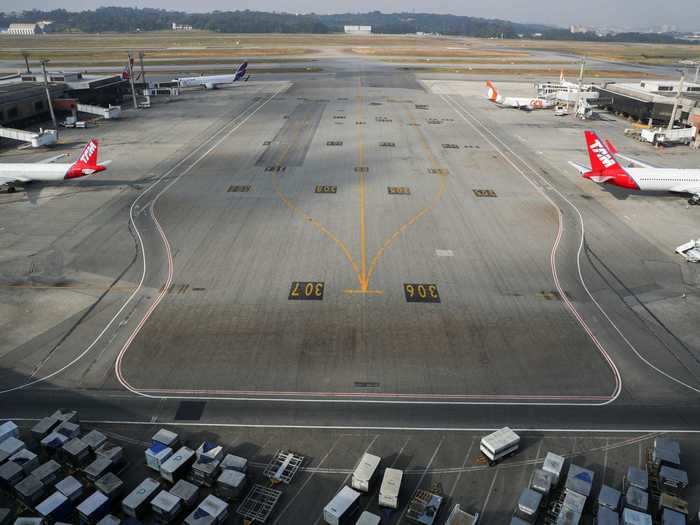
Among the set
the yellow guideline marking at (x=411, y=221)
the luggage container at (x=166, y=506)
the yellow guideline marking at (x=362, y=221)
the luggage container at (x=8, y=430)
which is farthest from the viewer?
the yellow guideline marking at (x=411, y=221)

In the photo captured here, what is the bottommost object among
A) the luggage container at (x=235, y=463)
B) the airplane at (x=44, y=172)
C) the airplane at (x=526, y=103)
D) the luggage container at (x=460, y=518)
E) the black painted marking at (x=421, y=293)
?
the luggage container at (x=460, y=518)

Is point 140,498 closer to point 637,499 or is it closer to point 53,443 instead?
point 53,443

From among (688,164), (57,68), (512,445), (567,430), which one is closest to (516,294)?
(567,430)

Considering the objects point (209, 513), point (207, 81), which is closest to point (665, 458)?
point (209, 513)

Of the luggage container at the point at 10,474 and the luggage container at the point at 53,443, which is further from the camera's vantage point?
the luggage container at the point at 53,443

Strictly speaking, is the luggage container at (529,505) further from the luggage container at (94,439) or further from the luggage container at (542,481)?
the luggage container at (94,439)

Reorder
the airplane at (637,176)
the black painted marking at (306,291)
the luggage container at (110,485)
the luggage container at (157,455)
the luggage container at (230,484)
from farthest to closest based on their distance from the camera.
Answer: the airplane at (637,176) → the black painted marking at (306,291) → the luggage container at (157,455) → the luggage container at (230,484) → the luggage container at (110,485)

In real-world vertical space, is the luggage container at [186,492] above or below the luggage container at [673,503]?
below

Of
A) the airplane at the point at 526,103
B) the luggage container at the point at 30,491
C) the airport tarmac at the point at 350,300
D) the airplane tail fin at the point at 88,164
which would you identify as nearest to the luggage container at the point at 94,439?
the airport tarmac at the point at 350,300
